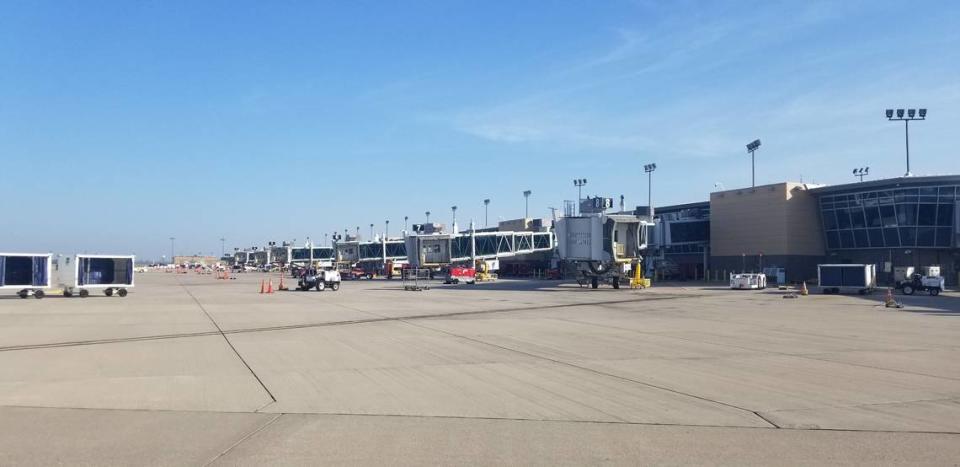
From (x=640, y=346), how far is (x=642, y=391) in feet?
26.6

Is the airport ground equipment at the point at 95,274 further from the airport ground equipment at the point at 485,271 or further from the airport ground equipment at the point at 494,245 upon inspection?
the airport ground equipment at the point at 494,245

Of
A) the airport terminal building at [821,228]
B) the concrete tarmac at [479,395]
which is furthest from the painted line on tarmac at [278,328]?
the airport terminal building at [821,228]

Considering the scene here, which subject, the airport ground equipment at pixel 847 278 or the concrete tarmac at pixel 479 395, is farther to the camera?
the airport ground equipment at pixel 847 278

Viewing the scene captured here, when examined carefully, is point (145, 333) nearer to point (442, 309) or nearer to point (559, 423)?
point (442, 309)

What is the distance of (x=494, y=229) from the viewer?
153 meters

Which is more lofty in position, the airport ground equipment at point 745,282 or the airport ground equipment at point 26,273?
the airport ground equipment at point 26,273

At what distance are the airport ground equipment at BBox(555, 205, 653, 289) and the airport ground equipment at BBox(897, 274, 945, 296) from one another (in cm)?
2202

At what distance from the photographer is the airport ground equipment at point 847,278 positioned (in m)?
57.5

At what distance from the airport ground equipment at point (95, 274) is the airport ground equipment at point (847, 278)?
5541cm

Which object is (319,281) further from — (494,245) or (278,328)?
(494,245)

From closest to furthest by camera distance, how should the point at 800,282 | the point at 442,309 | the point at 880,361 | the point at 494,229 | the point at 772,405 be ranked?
1. the point at 772,405
2. the point at 880,361
3. the point at 442,309
4. the point at 800,282
5. the point at 494,229

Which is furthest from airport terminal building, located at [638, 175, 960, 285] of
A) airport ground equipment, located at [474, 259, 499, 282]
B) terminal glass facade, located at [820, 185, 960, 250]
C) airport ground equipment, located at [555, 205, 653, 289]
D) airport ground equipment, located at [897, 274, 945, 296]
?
airport ground equipment, located at [474, 259, 499, 282]

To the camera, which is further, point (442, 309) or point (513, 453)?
point (442, 309)

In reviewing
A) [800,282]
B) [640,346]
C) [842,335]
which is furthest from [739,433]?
[800,282]
